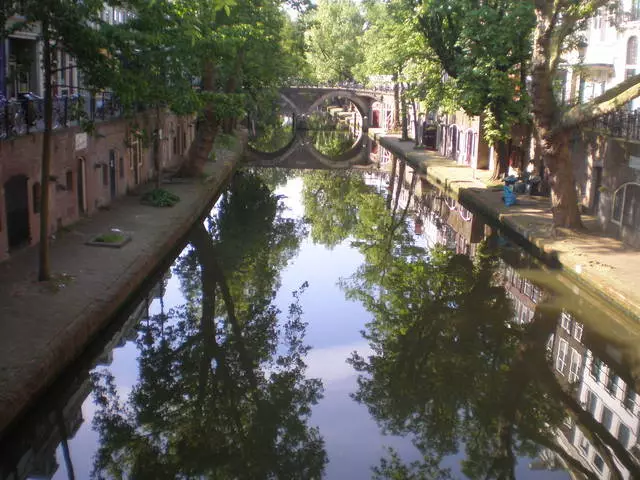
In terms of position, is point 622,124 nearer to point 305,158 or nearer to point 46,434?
point 46,434

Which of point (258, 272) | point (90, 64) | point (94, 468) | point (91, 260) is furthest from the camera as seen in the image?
point (258, 272)

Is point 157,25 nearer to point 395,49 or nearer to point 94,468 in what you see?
point 94,468

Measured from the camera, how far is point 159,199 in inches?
1048

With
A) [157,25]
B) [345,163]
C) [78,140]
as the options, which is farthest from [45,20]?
[345,163]

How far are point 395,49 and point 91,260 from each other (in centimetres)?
2205

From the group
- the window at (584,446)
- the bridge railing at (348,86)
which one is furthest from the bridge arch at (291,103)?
the window at (584,446)

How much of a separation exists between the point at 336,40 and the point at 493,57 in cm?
6389

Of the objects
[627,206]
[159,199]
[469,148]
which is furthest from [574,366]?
[469,148]

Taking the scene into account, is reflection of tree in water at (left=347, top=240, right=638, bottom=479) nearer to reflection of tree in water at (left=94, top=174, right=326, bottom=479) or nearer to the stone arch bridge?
reflection of tree in water at (left=94, top=174, right=326, bottom=479)

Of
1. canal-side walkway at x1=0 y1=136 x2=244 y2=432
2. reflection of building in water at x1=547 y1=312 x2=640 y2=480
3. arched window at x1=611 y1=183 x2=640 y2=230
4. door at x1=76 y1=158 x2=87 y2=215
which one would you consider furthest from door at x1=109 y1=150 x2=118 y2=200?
arched window at x1=611 y1=183 x2=640 y2=230

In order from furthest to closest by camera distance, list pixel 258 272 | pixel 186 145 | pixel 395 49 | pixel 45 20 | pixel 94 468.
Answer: pixel 186 145 → pixel 395 49 → pixel 258 272 → pixel 45 20 → pixel 94 468

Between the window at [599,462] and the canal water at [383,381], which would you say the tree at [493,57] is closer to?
the canal water at [383,381]

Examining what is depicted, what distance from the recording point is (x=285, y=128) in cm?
9538

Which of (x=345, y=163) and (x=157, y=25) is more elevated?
(x=157, y=25)
